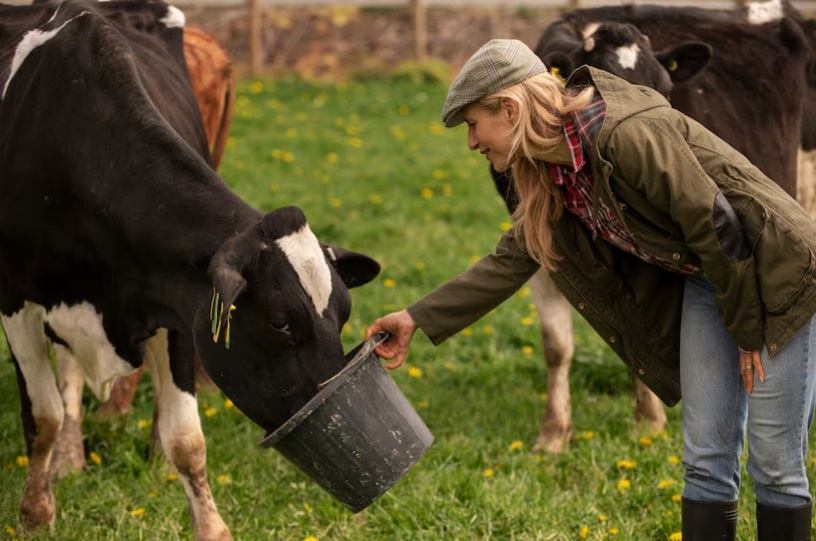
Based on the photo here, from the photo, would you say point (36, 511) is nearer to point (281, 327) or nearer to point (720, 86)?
point (281, 327)

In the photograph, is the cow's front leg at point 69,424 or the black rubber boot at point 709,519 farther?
the cow's front leg at point 69,424

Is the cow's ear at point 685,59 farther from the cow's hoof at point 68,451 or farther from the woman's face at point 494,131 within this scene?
the cow's hoof at point 68,451

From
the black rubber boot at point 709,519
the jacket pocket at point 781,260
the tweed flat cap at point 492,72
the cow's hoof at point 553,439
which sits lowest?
the cow's hoof at point 553,439

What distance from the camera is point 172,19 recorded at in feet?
18.0

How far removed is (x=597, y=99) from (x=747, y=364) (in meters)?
0.88

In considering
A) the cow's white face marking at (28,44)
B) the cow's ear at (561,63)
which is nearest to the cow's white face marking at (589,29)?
the cow's ear at (561,63)

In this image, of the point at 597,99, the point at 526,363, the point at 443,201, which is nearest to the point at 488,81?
the point at 597,99

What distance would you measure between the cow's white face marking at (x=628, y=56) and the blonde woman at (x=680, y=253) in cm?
135

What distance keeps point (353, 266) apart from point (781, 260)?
1426 mm

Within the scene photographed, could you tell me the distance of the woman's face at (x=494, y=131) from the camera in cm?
333

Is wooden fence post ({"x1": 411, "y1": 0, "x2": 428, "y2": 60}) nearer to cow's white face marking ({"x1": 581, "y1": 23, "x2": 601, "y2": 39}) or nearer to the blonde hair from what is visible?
cow's white face marking ({"x1": 581, "y1": 23, "x2": 601, "y2": 39})

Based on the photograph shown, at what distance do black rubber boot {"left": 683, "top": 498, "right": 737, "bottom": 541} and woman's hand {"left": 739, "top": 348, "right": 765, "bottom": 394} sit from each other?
41cm

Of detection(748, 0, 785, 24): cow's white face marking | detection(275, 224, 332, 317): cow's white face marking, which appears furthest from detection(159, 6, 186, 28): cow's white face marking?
detection(748, 0, 785, 24): cow's white face marking

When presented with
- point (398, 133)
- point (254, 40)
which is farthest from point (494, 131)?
point (254, 40)
